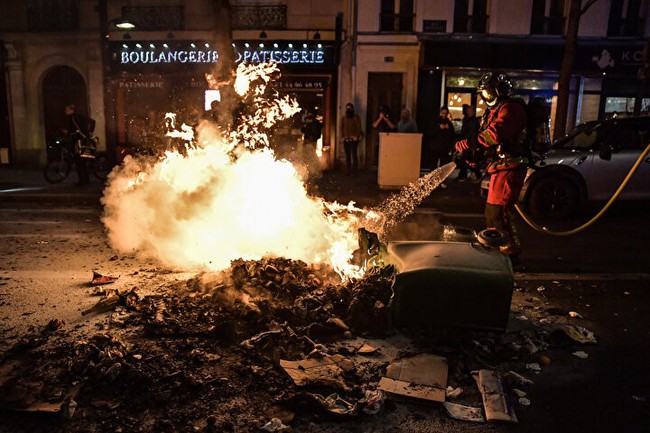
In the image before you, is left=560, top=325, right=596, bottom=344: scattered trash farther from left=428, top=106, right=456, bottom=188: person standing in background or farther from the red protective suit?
left=428, top=106, right=456, bottom=188: person standing in background

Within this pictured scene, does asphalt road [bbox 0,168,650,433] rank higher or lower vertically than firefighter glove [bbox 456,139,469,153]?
lower

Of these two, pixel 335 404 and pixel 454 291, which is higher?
pixel 454 291

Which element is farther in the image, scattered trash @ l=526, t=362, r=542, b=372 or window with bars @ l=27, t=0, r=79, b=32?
window with bars @ l=27, t=0, r=79, b=32

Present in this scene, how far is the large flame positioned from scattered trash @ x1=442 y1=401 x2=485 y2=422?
2340mm

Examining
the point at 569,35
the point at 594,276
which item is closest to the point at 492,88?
the point at 594,276

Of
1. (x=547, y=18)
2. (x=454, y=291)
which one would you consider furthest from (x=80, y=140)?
(x=547, y=18)

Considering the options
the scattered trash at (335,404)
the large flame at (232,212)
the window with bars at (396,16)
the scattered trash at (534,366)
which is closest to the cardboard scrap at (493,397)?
the scattered trash at (534,366)

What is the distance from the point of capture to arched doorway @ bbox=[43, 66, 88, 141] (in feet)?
63.8

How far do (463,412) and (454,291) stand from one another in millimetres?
1061

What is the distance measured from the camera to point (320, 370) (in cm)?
389

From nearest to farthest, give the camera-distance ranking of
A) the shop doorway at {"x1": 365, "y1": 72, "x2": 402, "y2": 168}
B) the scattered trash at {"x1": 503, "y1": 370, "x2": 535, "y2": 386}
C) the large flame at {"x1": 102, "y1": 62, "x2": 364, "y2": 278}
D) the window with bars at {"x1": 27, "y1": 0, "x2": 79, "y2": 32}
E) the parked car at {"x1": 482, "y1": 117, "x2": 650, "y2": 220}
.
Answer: the scattered trash at {"x1": 503, "y1": 370, "x2": 535, "y2": 386} → the large flame at {"x1": 102, "y1": 62, "x2": 364, "y2": 278} → the parked car at {"x1": 482, "y1": 117, "x2": 650, "y2": 220} → the shop doorway at {"x1": 365, "y1": 72, "x2": 402, "y2": 168} → the window with bars at {"x1": 27, "y1": 0, "x2": 79, "y2": 32}

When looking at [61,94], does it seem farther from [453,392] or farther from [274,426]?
[453,392]

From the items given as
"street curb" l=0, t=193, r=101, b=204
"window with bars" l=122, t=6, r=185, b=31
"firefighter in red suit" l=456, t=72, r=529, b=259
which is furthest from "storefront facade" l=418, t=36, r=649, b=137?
"firefighter in red suit" l=456, t=72, r=529, b=259

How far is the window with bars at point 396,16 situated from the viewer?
17969mm
